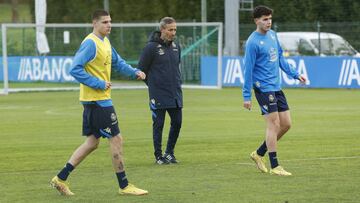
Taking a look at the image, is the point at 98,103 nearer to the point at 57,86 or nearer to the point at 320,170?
the point at 320,170

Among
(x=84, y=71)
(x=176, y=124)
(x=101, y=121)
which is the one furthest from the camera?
(x=176, y=124)

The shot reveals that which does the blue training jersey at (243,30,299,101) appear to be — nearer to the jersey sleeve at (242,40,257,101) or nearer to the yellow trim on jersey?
the jersey sleeve at (242,40,257,101)

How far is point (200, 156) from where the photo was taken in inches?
577

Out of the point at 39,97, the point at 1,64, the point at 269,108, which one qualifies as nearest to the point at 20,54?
the point at 1,64

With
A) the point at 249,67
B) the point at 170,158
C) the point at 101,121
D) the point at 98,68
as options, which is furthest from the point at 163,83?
the point at 101,121

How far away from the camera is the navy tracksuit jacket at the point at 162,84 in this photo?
46.4ft

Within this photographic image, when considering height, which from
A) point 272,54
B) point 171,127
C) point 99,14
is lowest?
point 171,127

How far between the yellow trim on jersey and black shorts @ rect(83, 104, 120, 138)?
0.37 ft

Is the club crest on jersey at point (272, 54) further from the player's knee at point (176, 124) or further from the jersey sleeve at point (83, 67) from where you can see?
the jersey sleeve at point (83, 67)

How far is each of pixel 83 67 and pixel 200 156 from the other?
4.19 m

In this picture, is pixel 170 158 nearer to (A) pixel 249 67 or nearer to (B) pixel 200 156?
(B) pixel 200 156

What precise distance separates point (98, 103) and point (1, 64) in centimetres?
2514

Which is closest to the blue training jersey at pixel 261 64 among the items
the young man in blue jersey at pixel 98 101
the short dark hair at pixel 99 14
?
the young man in blue jersey at pixel 98 101

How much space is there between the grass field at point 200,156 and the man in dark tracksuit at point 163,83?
372 millimetres
